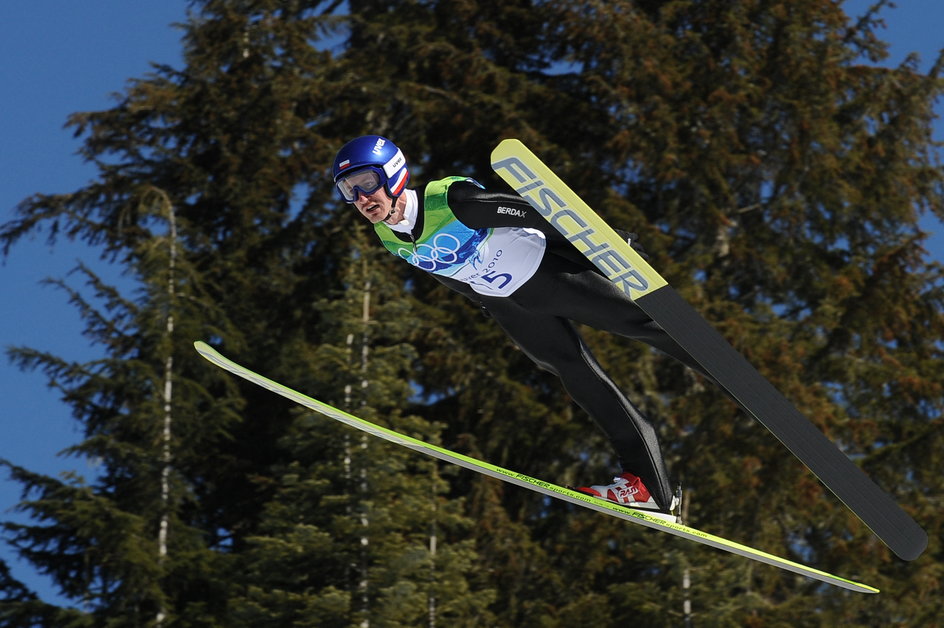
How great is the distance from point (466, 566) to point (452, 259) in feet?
22.7

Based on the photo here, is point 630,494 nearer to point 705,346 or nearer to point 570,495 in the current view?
point 570,495

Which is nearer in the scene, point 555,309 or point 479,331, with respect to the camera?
point 555,309

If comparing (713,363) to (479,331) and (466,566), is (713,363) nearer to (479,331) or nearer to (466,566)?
(466,566)

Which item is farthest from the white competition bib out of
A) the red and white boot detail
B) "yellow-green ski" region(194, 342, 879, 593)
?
the red and white boot detail

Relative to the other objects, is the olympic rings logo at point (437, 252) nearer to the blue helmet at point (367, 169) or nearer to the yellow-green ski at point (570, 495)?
the blue helmet at point (367, 169)

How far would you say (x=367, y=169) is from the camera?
17.1 feet

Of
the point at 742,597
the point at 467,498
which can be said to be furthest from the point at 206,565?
the point at 742,597

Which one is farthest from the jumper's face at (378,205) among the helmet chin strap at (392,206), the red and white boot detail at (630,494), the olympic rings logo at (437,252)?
the red and white boot detail at (630,494)

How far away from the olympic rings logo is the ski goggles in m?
0.31

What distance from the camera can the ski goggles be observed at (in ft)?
17.1

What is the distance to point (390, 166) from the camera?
5.25m

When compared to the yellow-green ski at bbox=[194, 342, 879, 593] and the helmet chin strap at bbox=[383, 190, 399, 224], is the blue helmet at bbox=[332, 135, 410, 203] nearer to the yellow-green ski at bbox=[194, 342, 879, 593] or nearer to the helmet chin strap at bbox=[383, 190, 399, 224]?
the helmet chin strap at bbox=[383, 190, 399, 224]

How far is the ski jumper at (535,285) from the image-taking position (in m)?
5.28

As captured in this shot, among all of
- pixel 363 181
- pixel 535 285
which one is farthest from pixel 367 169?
pixel 535 285
